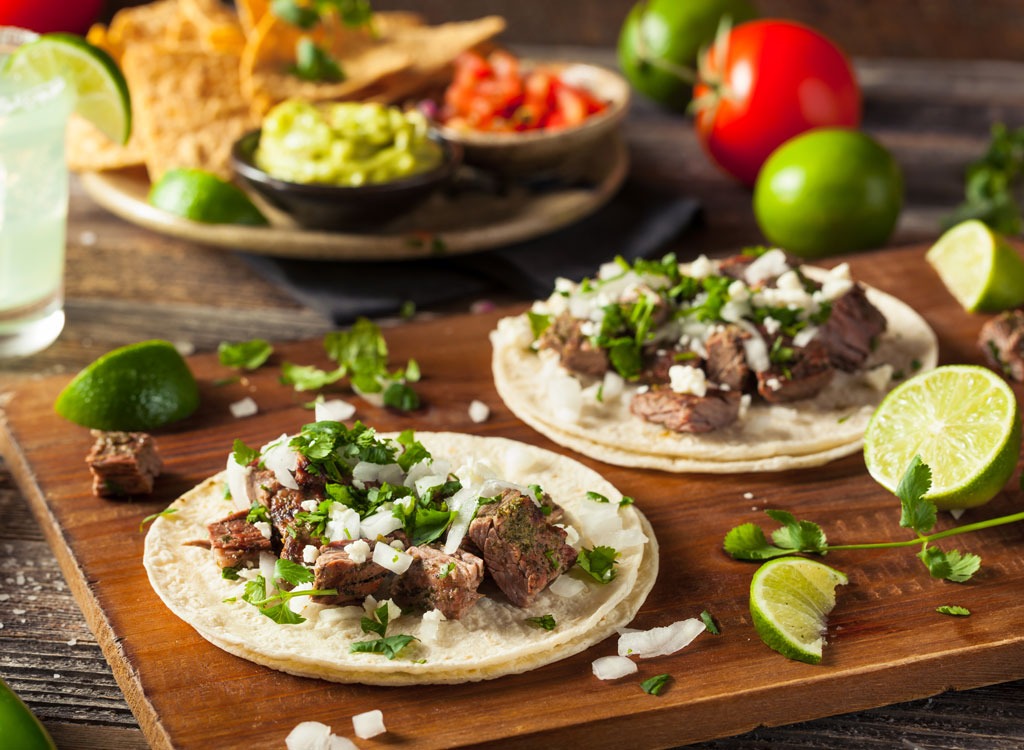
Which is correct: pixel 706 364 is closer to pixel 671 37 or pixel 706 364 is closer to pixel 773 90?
pixel 773 90

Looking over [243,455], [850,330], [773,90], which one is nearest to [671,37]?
[773,90]

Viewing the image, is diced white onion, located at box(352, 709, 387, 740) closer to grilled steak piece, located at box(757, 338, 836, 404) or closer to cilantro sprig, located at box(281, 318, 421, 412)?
cilantro sprig, located at box(281, 318, 421, 412)

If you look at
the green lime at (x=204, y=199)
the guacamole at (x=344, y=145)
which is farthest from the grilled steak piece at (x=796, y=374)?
the green lime at (x=204, y=199)

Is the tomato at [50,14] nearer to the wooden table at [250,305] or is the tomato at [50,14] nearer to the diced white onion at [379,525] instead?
the wooden table at [250,305]

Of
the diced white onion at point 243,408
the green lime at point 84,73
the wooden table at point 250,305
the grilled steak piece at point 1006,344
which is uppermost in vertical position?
the green lime at point 84,73

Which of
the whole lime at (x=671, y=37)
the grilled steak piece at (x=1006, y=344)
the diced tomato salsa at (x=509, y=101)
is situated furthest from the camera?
the whole lime at (x=671, y=37)

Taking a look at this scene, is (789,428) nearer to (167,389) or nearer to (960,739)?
(960,739)
